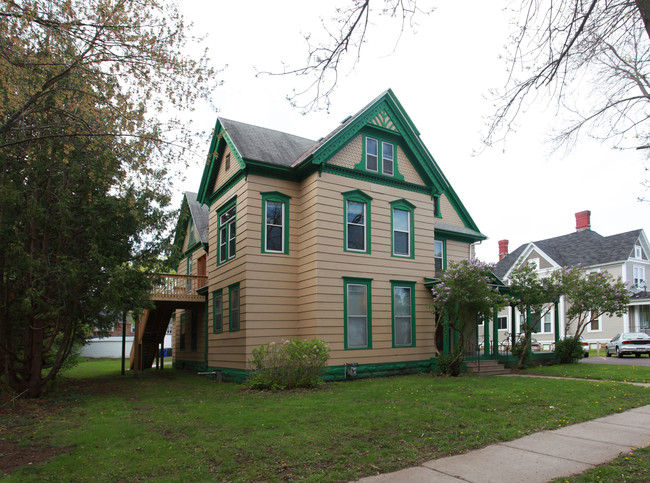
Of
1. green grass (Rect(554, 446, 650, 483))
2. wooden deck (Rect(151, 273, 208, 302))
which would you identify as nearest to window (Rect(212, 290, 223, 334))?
wooden deck (Rect(151, 273, 208, 302))

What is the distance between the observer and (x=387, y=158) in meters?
17.1

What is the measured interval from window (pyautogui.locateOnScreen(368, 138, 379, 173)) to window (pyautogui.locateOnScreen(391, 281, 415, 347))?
407cm

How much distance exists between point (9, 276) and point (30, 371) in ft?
8.36

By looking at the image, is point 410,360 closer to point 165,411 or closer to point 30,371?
point 165,411

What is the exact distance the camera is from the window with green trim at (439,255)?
772 inches

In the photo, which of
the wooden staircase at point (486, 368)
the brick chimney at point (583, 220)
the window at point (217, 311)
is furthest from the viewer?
the brick chimney at point (583, 220)

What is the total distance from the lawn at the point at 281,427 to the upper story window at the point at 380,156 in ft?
25.0

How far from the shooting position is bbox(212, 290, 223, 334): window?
687 inches

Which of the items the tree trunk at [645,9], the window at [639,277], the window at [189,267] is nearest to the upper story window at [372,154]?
the window at [189,267]

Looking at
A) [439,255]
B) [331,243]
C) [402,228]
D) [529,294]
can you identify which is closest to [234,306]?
[331,243]

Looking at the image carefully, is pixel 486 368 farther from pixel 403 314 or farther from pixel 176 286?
pixel 176 286

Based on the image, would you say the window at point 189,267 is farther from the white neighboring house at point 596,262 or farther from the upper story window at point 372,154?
the white neighboring house at point 596,262

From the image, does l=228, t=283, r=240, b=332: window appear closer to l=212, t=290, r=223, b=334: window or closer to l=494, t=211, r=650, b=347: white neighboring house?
l=212, t=290, r=223, b=334: window

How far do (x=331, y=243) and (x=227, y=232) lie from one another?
13.9ft
